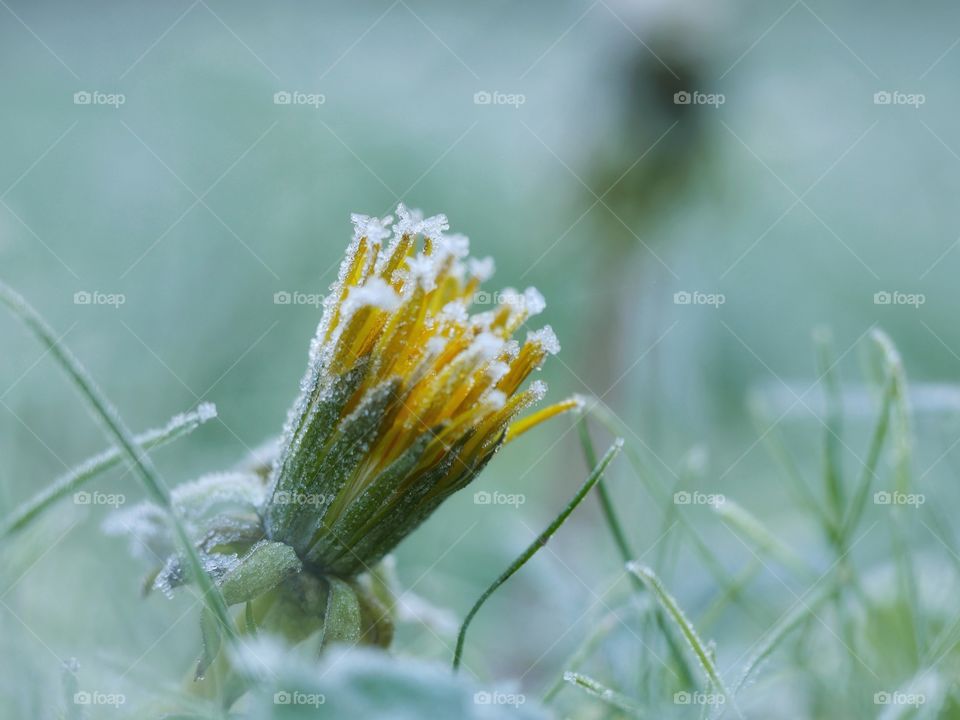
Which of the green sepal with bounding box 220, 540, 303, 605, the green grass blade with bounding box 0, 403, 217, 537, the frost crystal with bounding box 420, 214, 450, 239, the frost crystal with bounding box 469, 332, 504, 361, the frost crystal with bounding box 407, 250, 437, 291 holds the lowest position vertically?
the green sepal with bounding box 220, 540, 303, 605

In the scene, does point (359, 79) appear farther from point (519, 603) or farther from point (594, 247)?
point (519, 603)

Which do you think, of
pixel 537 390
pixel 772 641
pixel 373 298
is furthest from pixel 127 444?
pixel 772 641

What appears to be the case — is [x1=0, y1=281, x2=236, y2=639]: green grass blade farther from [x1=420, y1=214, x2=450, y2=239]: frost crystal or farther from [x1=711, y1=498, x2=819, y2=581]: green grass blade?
[x1=711, y1=498, x2=819, y2=581]: green grass blade

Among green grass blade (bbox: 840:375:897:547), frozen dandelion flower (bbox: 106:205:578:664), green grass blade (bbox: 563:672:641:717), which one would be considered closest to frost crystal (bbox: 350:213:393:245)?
frozen dandelion flower (bbox: 106:205:578:664)

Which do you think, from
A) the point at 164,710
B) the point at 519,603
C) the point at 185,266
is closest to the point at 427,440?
the point at 164,710

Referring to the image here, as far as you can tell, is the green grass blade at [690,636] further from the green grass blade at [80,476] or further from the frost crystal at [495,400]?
the green grass blade at [80,476]
